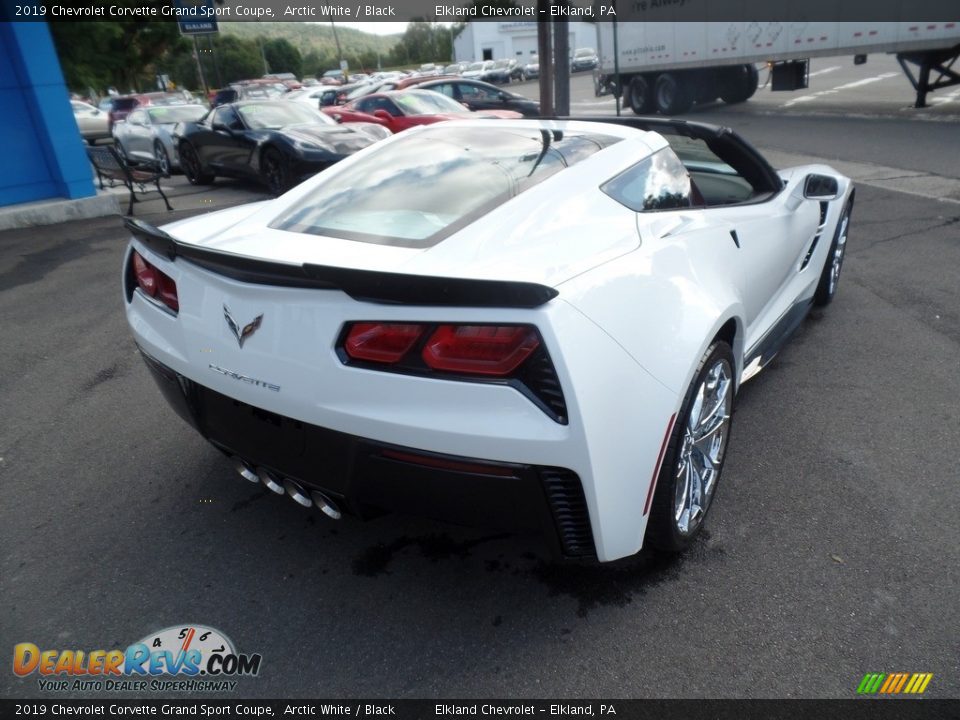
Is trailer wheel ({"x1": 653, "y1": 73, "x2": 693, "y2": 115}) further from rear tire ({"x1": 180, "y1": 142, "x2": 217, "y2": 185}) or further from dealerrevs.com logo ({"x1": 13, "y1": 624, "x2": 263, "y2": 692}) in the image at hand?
dealerrevs.com logo ({"x1": 13, "y1": 624, "x2": 263, "y2": 692})

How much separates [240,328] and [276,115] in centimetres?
938

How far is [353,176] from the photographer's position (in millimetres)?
2871

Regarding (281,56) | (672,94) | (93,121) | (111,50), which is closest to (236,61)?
(281,56)

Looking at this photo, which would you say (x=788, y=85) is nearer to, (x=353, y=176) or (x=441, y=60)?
(x=353, y=176)

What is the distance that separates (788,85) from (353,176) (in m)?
18.5

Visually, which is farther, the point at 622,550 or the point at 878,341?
the point at 878,341

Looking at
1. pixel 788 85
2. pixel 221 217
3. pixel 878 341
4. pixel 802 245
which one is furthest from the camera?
pixel 788 85

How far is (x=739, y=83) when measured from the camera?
20312 mm

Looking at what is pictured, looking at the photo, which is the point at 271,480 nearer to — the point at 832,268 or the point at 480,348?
the point at 480,348

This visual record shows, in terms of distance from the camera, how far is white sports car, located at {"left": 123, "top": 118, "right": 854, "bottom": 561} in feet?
5.64

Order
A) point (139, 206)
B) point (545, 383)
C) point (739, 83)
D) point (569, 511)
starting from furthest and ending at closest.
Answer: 1. point (739, 83)
2. point (139, 206)
3. point (569, 511)
4. point (545, 383)

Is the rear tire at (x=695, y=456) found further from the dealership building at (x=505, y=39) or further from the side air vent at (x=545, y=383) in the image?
the dealership building at (x=505, y=39)

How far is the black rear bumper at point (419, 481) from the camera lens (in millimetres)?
1755

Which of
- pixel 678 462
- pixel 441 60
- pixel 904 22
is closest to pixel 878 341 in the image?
pixel 678 462
